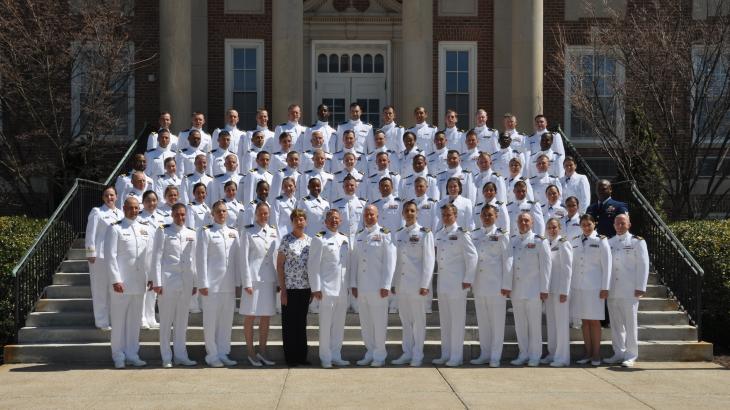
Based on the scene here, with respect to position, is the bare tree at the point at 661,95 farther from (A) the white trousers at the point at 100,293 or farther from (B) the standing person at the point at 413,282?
(A) the white trousers at the point at 100,293

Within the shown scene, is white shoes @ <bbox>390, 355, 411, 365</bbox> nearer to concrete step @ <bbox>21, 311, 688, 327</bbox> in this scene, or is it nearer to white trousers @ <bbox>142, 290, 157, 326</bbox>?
concrete step @ <bbox>21, 311, 688, 327</bbox>

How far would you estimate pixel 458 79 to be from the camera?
22.5 metres

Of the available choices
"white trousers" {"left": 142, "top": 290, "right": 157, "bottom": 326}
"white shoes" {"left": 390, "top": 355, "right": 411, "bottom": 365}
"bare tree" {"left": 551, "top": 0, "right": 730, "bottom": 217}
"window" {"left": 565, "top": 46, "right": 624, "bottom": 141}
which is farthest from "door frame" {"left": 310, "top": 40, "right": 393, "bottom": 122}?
"white shoes" {"left": 390, "top": 355, "right": 411, "bottom": 365}

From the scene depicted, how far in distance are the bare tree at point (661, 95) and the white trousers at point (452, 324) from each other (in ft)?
21.3

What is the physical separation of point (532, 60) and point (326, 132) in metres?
5.43

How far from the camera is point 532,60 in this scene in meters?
19.7

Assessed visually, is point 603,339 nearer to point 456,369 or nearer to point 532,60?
point 456,369

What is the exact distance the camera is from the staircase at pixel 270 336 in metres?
12.7

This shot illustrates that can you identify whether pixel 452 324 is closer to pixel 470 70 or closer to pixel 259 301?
pixel 259 301

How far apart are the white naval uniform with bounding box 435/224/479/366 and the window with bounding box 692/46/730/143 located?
21.7 ft

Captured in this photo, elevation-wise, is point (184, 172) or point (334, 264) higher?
point (184, 172)

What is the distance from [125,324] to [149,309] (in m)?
1.01

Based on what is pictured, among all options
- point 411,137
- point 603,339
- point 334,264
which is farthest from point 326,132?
point 603,339

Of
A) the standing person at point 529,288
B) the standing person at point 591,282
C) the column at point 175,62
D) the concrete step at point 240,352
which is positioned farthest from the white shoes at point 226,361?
the column at point 175,62
